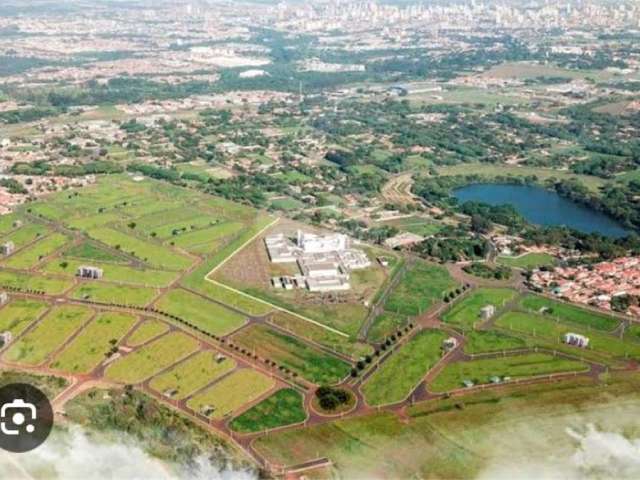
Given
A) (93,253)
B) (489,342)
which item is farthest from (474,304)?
(93,253)

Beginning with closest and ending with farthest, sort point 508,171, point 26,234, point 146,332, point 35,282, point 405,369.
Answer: point 405,369 → point 146,332 → point 35,282 → point 26,234 → point 508,171

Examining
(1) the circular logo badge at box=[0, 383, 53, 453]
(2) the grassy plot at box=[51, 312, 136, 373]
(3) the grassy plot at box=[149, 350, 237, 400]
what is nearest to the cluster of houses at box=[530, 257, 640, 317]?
(3) the grassy plot at box=[149, 350, 237, 400]

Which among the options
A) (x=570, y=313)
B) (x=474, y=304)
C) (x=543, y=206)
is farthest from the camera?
(x=543, y=206)

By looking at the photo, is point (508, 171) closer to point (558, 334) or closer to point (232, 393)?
point (558, 334)

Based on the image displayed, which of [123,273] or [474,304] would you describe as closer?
[474,304]

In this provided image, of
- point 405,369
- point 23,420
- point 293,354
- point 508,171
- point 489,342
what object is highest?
point 23,420

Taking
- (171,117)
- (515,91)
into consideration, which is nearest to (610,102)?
(515,91)
